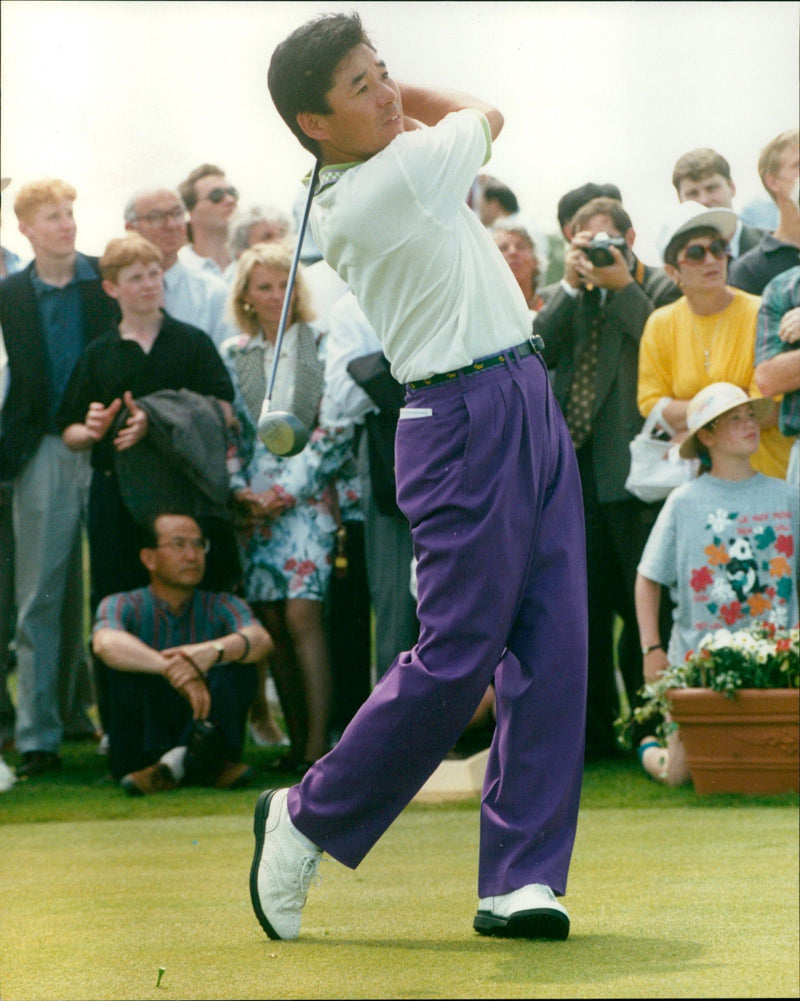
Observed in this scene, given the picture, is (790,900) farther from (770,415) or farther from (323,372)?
(323,372)

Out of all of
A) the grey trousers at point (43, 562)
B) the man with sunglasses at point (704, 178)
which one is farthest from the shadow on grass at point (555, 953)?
the grey trousers at point (43, 562)

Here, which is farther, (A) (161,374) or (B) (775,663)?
(A) (161,374)

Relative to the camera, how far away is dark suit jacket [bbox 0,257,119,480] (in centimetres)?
525

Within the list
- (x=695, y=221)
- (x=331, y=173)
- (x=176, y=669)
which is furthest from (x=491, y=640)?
(x=176, y=669)

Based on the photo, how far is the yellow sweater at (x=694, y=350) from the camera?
4492 mm

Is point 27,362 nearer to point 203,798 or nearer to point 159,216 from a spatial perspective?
point 159,216

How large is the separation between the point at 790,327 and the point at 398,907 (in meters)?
1.99

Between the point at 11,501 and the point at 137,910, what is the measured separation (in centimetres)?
279

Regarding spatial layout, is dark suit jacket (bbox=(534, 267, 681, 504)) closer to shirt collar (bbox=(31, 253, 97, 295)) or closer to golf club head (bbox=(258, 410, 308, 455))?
shirt collar (bbox=(31, 253, 97, 295))

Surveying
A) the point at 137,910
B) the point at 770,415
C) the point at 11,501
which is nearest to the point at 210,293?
the point at 11,501

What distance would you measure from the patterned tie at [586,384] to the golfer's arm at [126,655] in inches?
55.8

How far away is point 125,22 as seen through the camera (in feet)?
8.59

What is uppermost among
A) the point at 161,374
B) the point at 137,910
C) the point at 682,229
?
the point at 682,229

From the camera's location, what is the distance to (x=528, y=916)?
104 inches
